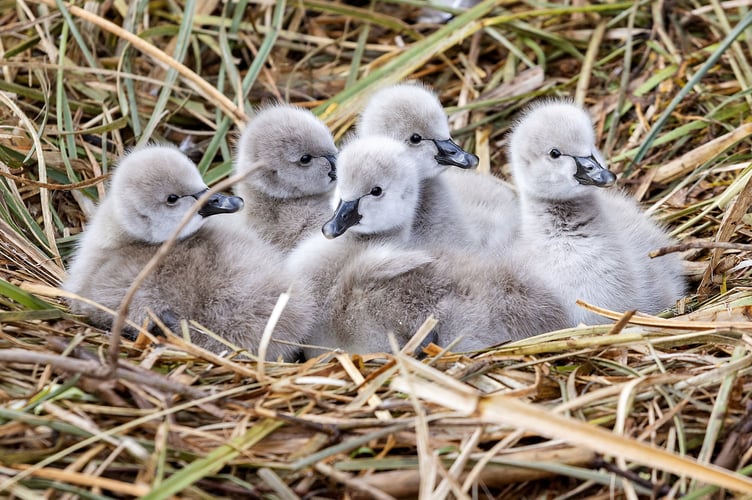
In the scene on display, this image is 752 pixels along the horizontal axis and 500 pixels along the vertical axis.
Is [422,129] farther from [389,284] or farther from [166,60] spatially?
[166,60]

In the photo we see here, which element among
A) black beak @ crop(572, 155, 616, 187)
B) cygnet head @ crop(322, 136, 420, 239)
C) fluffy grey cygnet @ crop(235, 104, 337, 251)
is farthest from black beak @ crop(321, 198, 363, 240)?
black beak @ crop(572, 155, 616, 187)

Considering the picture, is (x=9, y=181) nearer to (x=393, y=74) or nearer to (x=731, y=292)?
(x=393, y=74)

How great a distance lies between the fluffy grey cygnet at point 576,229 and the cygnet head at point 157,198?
43.6 inches

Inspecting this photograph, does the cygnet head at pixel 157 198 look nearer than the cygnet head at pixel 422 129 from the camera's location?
Yes

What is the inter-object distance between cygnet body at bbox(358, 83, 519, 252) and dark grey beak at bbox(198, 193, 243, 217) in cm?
79

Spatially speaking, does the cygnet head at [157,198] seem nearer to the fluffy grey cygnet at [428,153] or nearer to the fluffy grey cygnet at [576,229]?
the fluffy grey cygnet at [428,153]

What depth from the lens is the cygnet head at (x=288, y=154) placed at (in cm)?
348

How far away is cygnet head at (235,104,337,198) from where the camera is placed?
3.48 m

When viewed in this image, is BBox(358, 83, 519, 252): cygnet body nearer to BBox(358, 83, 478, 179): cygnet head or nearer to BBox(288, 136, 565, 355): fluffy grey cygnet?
BBox(358, 83, 478, 179): cygnet head

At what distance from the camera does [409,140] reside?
3.64 metres

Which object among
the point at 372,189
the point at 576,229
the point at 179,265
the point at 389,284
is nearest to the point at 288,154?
the point at 372,189

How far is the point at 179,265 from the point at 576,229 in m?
1.43

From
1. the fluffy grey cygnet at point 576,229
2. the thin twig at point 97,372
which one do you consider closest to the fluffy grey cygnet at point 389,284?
the fluffy grey cygnet at point 576,229

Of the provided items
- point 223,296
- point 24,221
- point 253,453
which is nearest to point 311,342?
point 223,296
